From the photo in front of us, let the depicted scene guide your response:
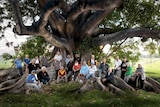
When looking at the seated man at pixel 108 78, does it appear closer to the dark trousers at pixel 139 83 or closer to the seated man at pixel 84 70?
the seated man at pixel 84 70

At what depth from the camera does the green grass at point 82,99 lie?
13522mm

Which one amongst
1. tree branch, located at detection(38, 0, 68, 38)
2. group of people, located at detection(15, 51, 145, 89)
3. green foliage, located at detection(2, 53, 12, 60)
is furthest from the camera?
green foliage, located at detection(2, 53, 12, 60)

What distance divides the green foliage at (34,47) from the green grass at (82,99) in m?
12.1

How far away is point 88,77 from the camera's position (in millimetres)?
17656

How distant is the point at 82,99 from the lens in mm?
14484

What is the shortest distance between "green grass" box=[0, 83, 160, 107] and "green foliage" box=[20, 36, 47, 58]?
478 inches

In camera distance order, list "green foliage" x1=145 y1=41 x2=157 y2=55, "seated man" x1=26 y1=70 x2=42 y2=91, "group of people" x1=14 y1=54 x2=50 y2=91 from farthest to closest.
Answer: "green foliage" x1=145 y1=41 x2=157 y2=55 < "group of people" x1=14 y1=54 x2=50 y2=91 < "seated man" x1=26 y1=70 x2=42 y2=91

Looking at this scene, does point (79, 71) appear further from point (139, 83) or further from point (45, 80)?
point (139, 83)

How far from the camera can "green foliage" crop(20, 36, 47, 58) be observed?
27547 mm

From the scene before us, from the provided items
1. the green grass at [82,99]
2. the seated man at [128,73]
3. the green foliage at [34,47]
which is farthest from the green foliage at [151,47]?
the green grass at [82,99]

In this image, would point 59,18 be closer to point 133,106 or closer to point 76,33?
point 76,33

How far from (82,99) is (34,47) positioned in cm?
1493

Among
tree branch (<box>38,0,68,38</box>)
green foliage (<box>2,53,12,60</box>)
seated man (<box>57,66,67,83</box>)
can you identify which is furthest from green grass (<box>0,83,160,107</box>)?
green foliage (<box>2,53,12,60</box>)

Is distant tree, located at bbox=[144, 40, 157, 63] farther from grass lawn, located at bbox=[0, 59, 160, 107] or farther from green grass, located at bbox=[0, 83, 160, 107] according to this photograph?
green grass, located at bbox=[0, 83, 160, 107]
